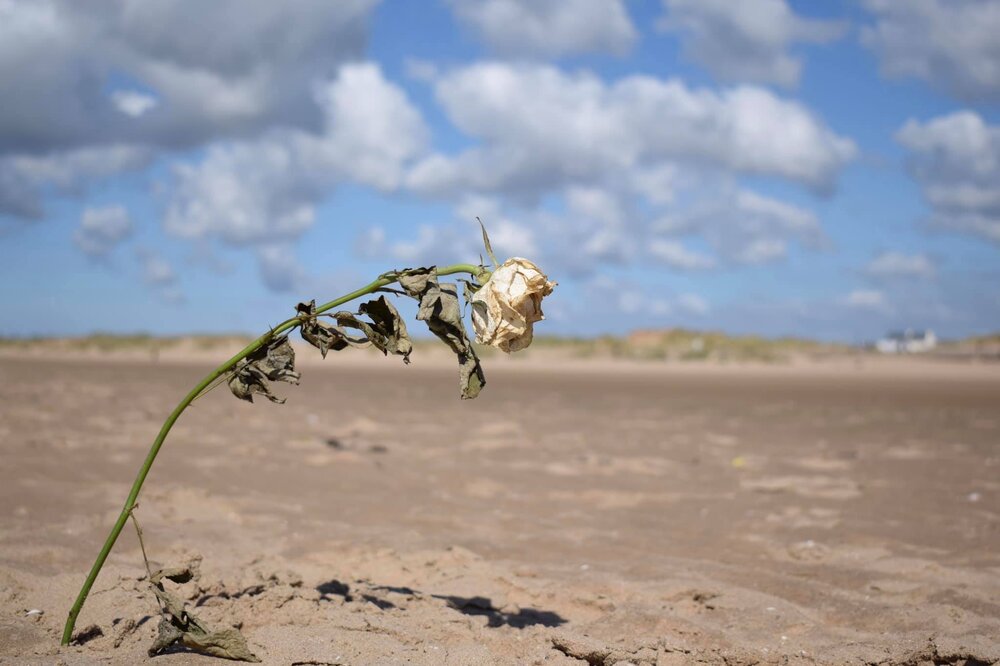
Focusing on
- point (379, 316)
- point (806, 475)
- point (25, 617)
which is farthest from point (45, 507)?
point (806, 475)

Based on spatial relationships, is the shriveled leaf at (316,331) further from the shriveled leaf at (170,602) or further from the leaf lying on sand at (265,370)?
the shriveled leaf at (170,602)

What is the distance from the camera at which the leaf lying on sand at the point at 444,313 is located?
2.56 metres

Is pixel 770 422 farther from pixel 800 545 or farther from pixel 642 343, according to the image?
pixel 642 343

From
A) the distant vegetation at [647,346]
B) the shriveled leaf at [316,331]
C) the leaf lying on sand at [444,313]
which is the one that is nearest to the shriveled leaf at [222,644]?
the shriveled leaf at [316,331]

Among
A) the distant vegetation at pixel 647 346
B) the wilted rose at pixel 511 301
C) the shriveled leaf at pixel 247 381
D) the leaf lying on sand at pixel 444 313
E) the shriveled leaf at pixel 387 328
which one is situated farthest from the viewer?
the distant vegetation at pixel 647 346

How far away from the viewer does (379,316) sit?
8.91 ft

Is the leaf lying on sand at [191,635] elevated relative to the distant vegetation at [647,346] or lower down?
lower down

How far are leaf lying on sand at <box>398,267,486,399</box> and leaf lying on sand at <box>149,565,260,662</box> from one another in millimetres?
1325

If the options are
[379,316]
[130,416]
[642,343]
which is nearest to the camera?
[379,316]

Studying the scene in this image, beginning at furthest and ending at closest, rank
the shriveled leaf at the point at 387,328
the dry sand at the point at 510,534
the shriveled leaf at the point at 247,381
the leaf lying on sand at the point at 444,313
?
the dry sand at the point at 510,534
the shriveled leaf at the point at 247,381
the shriveled leaf at the point at 387,328
the leaf lying on sand at the point at 444,313

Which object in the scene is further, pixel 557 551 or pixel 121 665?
pixel 557 551

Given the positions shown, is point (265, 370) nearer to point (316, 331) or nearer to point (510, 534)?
point (316, 331)

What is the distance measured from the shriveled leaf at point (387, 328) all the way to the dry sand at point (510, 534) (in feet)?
4.28

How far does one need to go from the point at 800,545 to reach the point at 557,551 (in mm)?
1637
